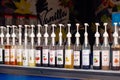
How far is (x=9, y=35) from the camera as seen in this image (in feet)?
6.70

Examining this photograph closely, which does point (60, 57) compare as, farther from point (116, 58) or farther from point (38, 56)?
point (116, 58)

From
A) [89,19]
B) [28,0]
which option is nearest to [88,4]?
[89,19]

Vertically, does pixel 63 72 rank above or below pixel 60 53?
below

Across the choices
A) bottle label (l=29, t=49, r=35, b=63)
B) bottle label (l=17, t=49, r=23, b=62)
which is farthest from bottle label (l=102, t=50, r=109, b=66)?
bottle label (l=17, t=49, r=23, b=62)

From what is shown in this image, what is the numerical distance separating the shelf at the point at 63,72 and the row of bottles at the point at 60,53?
1.7 inches

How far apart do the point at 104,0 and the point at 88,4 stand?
0.29m

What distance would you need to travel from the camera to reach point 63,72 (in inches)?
68.9

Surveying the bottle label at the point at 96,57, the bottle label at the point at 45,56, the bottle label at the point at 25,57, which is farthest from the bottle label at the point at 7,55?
the bottle label at the point at 96,57

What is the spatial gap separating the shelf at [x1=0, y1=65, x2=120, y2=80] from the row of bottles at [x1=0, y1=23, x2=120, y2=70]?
4 cm

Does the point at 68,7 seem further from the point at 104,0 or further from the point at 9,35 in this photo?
the point at 9,35

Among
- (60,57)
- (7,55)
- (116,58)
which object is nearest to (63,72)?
(60,57)

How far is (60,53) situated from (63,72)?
12 centimetres

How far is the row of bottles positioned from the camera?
5.42 ft

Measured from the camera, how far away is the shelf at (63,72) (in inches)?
63.1
